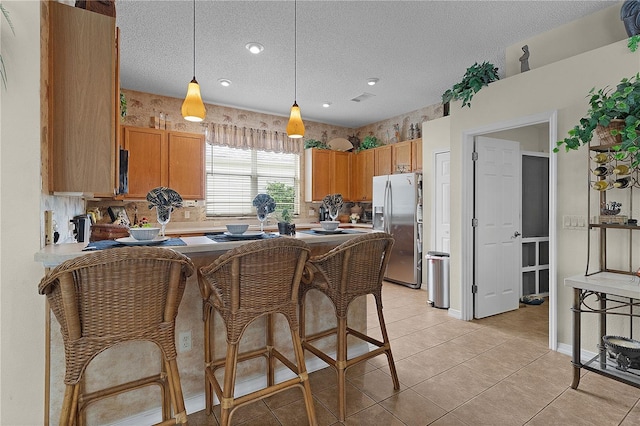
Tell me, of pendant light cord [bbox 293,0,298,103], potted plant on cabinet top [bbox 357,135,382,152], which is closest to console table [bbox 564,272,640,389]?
pendant light cord [bbox 293,0,298,103]

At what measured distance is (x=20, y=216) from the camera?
1.53 metres

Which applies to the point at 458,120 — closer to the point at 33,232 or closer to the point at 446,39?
the point at 446,39

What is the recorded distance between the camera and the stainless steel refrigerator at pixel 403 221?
16.5ft

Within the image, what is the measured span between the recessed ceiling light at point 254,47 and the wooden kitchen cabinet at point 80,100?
1.79 m

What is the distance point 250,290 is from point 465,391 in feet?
5.49

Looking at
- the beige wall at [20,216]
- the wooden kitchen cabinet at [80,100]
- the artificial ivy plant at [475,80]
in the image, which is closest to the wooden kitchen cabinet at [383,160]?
the artificial ivy plant at [475,80]

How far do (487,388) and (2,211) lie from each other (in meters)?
2.95

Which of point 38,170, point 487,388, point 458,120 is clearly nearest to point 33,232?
point 38,170

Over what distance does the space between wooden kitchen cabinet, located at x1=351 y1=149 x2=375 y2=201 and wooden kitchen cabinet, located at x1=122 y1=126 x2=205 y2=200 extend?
2.85 meters

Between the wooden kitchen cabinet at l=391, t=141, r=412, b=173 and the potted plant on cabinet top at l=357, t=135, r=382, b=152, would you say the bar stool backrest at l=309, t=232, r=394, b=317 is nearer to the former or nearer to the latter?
the wooden kitchen cabinet at l=391, t=141, r=412, b=173

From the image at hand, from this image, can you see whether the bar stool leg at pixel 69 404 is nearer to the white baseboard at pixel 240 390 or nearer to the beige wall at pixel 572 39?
the white baseboard at pixel 240 390

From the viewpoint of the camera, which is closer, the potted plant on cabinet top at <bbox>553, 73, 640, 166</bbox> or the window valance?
the potted plant on cabinet top at <bbox>553, 73, 640, 166</bbox>

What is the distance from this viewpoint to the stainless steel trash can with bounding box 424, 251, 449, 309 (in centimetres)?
403

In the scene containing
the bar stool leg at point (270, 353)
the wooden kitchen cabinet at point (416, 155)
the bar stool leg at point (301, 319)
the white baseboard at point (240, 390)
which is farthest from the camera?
the wooden kitchen cabinet at point (416, 155)
